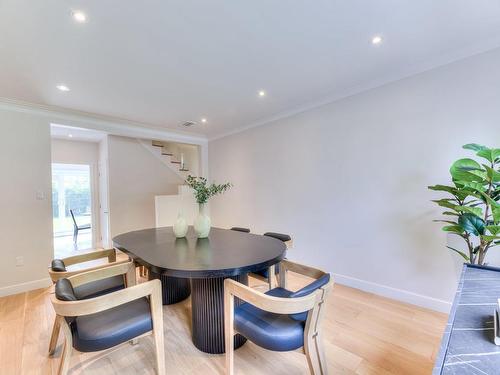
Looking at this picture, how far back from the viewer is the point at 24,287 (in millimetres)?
3104

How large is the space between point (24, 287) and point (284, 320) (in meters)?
3.67

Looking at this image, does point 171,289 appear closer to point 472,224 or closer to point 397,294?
point 397,294

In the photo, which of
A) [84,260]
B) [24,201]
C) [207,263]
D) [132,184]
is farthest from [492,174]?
[132,184]

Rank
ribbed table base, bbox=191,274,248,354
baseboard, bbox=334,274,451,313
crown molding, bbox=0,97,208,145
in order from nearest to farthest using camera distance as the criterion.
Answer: ribbed table base, bbox=191,274,248,354, baseboard, bbox=334,274,451,313, crown molding, bbox=0,97,208,145

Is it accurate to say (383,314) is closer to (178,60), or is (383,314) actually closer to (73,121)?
(178,60)

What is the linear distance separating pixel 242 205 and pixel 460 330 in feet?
12.5

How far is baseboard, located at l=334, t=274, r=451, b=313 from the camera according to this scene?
237 centimetres

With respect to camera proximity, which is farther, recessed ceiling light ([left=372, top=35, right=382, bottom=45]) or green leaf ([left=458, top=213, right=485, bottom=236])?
recessed ceiling light ([left=372, top=35, right=382, bottom=45])

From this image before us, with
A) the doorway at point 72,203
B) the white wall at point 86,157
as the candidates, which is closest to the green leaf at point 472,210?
the white wall at point 86,157

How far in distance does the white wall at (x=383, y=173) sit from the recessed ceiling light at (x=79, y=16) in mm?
2722

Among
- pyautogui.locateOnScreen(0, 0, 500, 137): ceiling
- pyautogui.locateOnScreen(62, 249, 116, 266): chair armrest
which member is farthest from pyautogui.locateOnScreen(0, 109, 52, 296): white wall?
pyautogui.locateOnScreen(62, 249, 116, 266): chair armrest

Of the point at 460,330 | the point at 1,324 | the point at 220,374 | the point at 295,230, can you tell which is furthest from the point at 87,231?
the point at 460,330

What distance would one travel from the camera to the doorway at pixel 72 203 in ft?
18.1

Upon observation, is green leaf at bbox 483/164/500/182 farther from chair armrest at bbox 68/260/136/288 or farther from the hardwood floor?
chair armrest at bbox 68/260/136/288
